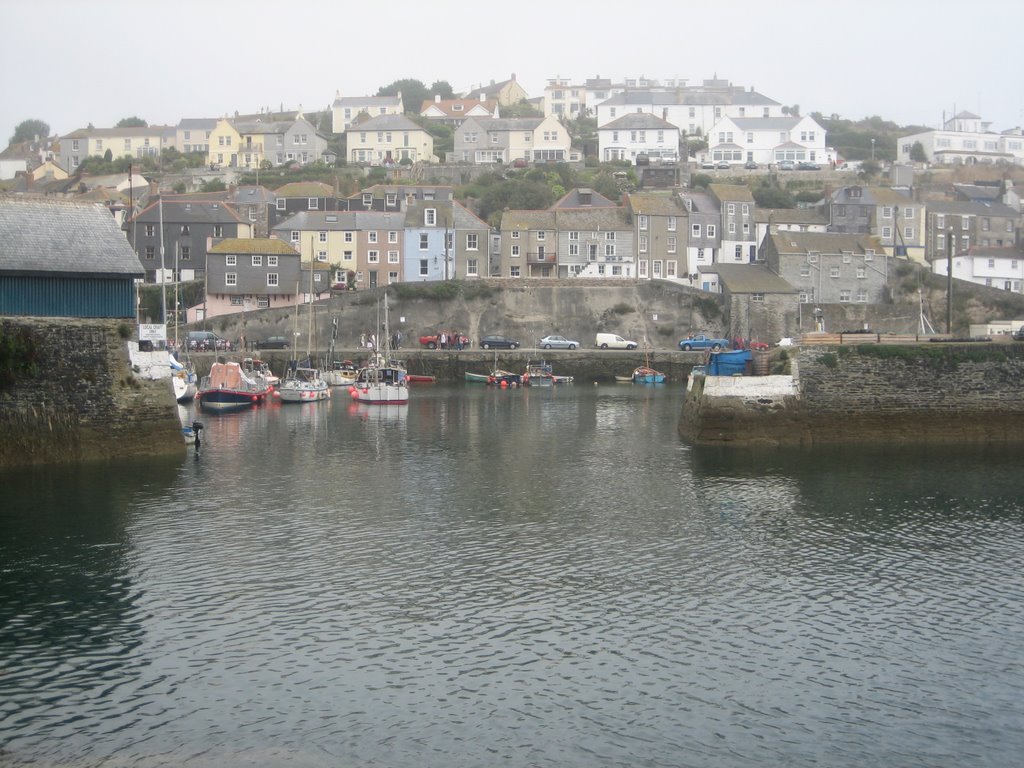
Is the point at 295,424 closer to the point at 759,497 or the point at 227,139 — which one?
the point at 759,497

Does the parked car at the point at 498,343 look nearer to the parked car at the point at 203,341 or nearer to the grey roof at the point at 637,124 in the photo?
the parked car at the point at 203,341

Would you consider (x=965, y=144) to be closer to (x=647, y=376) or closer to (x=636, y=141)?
(x=636, y=141)

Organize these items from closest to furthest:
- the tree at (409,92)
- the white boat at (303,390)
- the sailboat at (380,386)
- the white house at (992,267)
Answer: the sailboat at (380,386)
the white boat at (303,390)
the white house at (992,267)
the tree at (409,92)

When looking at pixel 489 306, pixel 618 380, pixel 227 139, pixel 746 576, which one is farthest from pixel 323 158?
pixel 746 576

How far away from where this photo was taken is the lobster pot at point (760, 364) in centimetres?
3681

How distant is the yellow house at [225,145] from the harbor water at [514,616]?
303ft

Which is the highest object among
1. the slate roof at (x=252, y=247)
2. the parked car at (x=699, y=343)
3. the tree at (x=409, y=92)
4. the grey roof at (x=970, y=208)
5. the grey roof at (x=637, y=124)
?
the tree at (x=409, y=92)

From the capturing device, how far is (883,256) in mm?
77312

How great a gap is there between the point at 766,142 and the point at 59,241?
96.0 m

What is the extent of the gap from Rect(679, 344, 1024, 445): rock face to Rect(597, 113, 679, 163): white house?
3165 inches

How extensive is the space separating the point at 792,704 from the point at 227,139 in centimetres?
11437

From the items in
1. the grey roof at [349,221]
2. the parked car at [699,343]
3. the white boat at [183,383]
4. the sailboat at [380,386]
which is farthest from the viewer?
the grey roof at [349,221]

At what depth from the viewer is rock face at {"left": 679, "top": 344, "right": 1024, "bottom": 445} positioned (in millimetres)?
36500

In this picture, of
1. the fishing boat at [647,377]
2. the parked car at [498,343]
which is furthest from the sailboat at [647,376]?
the parked car at [498,343]
